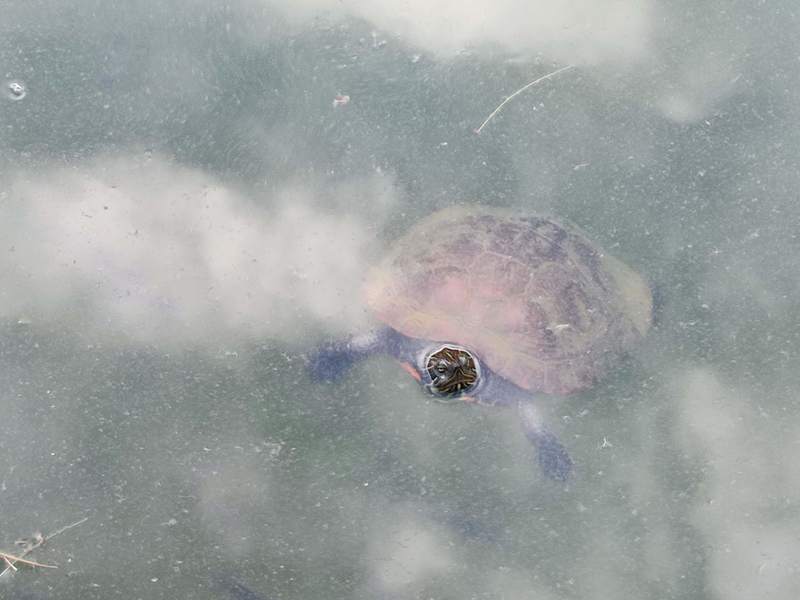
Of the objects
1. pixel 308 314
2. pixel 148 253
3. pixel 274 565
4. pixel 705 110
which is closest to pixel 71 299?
pixel 148 253

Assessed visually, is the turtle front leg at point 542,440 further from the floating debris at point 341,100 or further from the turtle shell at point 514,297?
the floating debris at point 341,100

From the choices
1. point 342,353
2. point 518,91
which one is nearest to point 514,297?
point 342,353

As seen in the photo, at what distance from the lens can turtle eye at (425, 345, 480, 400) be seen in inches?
101

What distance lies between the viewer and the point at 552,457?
2.70 m

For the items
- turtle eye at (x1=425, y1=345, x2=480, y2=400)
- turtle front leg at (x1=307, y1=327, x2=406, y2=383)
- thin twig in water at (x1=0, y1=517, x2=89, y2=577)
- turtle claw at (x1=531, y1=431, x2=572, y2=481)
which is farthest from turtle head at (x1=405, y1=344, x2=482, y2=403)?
thin twig in water at (x1=0, y1=517, x2=89, y2=577)

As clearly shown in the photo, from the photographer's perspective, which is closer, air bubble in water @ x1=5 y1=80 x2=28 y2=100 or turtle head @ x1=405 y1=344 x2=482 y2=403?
turtle head @ x1=405 y1=344 x2=482 y2=403

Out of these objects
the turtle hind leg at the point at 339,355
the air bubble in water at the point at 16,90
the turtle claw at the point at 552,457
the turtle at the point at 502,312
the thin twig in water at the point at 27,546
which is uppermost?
the air bubble in water at the point at 16,90

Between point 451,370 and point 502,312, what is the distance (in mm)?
290

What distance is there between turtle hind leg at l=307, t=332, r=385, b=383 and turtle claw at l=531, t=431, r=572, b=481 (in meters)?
0.74

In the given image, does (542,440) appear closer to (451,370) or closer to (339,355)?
(451,370)

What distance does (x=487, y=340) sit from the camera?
8.43 ft

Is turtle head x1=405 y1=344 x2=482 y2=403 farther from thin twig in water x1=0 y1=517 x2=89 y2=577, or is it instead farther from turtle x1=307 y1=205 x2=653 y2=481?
thin twig in water x1=0 y1=517 x2=89 y2=577

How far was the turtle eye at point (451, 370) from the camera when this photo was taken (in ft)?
8.39

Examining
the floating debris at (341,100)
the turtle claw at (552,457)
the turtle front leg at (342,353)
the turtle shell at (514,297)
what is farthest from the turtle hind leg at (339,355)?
the floating debris at (341,100)
